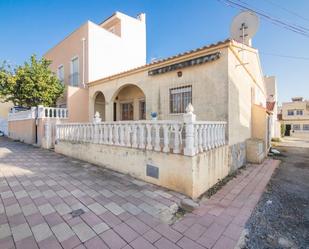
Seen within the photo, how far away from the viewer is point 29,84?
34.9ft

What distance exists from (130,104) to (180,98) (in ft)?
16.6

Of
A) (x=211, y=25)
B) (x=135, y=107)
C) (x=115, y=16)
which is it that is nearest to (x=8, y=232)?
(x=135, y=107)

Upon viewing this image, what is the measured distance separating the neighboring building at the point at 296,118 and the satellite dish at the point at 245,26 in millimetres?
33562

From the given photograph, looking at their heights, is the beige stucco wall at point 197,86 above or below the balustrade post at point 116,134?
above

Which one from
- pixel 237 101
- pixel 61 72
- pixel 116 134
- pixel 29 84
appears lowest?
pixel 116 134

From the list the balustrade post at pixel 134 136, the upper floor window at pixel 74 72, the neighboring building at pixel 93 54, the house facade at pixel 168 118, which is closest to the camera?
the house facade at pixel 168 118

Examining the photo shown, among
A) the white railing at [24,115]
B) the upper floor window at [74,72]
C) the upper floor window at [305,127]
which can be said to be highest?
the upper floor window at [74,72]

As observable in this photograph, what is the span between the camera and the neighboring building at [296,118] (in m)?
32.6

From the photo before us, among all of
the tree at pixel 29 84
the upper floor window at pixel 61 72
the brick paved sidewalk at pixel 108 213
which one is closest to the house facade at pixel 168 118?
the brick paved sidewalk at pixel 108 213

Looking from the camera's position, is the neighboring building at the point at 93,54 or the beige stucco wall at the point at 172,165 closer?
the beige stucco wall at the point at 172,165

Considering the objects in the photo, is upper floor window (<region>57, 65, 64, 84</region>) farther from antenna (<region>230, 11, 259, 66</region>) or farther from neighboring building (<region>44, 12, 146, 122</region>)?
antenna (<region>230, 11, 259, 66</region>)

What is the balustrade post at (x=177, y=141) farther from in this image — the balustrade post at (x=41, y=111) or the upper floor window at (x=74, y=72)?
the upper floor window at (x=74, y=72)

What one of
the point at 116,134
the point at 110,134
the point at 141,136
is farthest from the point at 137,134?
the point at 110,134

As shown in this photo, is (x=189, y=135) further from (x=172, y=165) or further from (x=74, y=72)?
Answer: (x=74, y=72)
